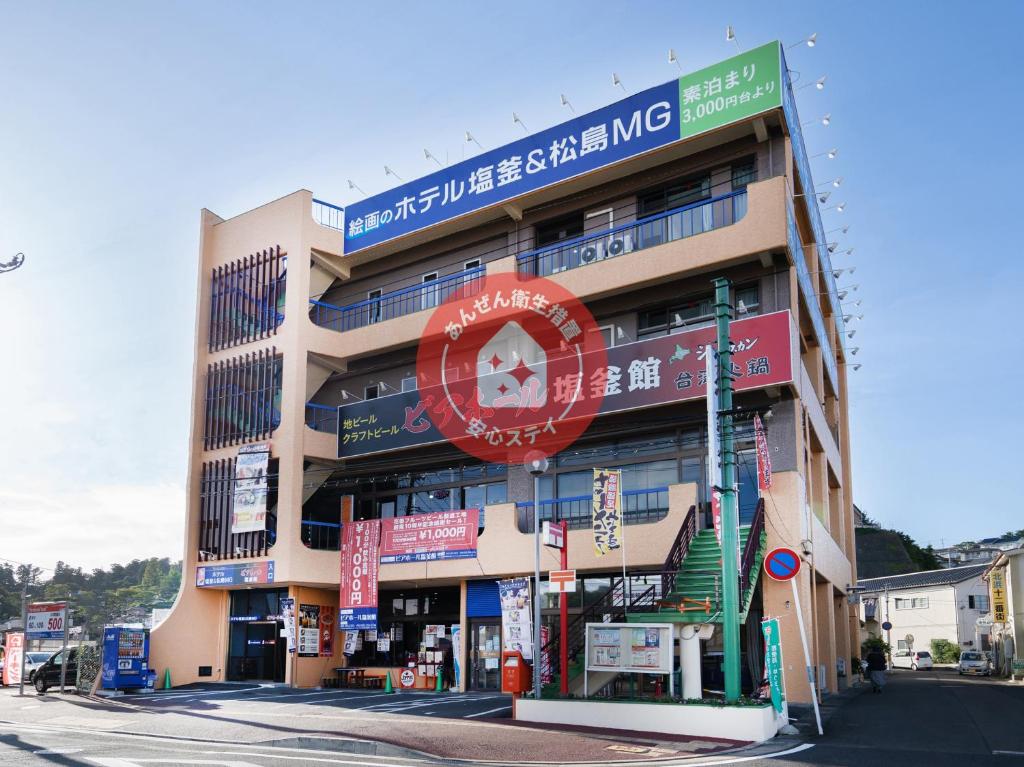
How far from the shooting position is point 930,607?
65.0 metres

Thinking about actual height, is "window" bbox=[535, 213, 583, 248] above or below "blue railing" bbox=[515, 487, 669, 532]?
above

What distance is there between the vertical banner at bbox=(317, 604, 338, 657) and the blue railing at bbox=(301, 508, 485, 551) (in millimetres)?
1975

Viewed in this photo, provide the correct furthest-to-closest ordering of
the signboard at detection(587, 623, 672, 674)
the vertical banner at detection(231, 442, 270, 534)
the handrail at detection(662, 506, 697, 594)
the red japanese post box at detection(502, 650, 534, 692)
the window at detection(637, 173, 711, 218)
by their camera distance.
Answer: the vertical banner at detection(231, 442, 270, 534), the window at detection(637, 173, 711, 218), the handrail at detection(662, 506, 697, 594), the red japanese post box at detection(502, 650, 534, 692), the signboard at detection(587, 623, 672, 674)

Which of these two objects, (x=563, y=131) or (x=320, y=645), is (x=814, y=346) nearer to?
(x=563, y=131)

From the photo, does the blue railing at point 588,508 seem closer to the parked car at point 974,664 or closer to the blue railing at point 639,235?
the blue railing at point 639,235

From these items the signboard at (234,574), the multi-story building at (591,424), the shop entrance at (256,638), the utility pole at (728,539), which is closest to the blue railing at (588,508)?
the multi-story building at (591,424)

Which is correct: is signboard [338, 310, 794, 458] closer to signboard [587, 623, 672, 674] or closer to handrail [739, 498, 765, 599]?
handrail [739, 498, 765, 599]

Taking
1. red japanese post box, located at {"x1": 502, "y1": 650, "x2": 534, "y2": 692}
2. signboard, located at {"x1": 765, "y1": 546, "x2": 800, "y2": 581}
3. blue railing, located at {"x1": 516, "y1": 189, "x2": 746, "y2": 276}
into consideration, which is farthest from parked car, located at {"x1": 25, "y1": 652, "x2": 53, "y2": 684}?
signboard, located at {"x1": 765, "y1": 546, "x2": 800, "y2": 581}

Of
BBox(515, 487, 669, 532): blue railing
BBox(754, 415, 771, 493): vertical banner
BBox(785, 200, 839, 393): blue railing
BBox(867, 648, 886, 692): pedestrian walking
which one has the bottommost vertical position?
BBox(867, 648, 886, 692): pedestrian walking

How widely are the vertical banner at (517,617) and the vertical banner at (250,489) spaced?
10.3 m

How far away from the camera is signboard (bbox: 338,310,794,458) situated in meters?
22.5

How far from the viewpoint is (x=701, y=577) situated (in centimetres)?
2091

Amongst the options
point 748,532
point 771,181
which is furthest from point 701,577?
point 771,181

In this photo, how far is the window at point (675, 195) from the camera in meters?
26.5
